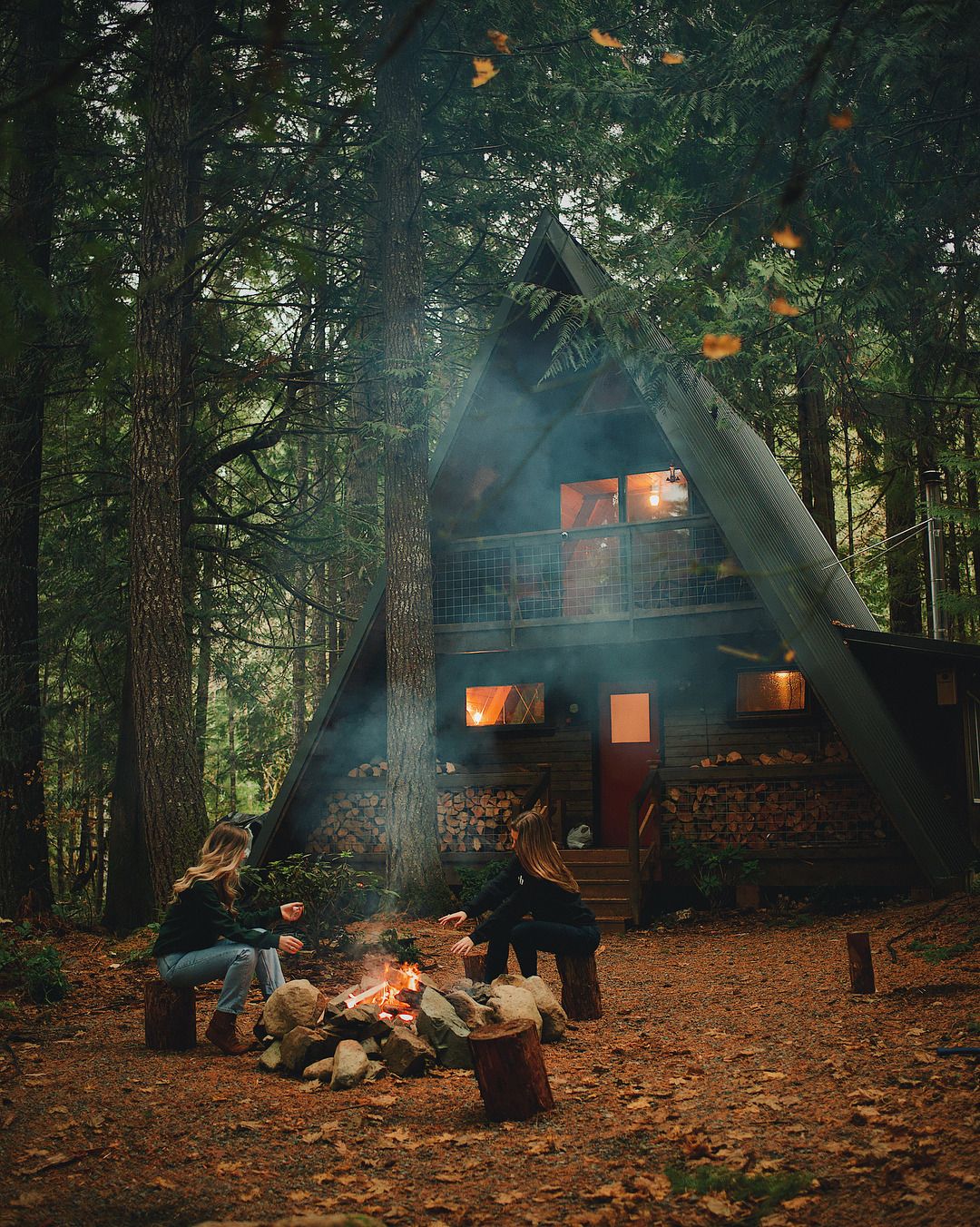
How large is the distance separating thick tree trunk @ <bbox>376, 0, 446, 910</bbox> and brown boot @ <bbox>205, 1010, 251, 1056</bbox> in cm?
614

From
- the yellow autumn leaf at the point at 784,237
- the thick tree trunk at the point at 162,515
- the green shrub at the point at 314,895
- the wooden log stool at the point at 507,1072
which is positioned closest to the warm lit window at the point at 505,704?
the thick tree trunk at the point at 162,515

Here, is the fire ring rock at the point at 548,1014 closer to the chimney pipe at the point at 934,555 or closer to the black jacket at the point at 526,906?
the black jacket at the point at 526,906

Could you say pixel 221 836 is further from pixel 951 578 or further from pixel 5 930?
pixel 951 578

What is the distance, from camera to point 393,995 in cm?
647

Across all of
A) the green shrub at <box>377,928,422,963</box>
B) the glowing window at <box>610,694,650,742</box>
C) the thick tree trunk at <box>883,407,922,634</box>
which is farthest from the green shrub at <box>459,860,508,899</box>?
the thick tree trunk at <box>883,407,922,634</box>

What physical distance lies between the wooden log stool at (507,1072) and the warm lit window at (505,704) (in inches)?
397

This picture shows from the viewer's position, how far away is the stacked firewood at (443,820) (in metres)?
13.8

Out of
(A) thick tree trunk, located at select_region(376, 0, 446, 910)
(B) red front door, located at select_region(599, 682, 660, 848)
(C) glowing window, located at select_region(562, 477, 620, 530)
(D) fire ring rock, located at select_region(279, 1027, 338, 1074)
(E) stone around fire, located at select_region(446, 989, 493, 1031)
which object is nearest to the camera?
(D) fire ring rock, located at select_region(279, 1027, 338, 1074)

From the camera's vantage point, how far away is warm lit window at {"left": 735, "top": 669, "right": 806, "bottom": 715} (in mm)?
13477

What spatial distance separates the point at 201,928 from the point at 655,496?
34.7 ft

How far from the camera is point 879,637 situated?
11.8 meters

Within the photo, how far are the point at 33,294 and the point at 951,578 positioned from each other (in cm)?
2042

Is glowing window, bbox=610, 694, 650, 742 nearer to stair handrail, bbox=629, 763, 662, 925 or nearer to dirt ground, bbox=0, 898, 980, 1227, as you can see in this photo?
stair handrail, bbox=629, 763, 662, 925

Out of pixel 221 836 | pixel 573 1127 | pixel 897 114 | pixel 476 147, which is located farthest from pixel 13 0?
pixel 476 147
